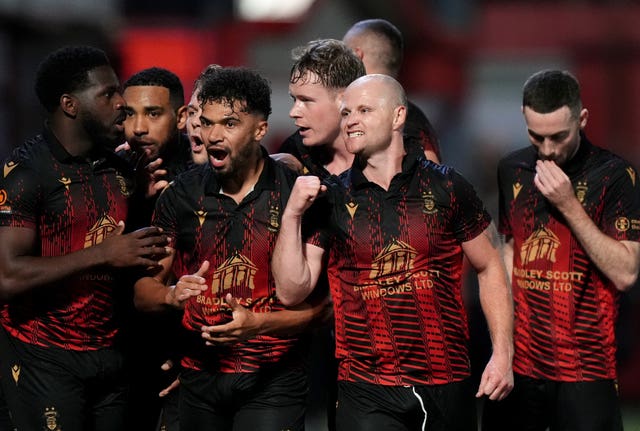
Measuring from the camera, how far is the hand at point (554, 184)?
239 inches

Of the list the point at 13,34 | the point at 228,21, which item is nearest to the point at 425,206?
the point at 13,34

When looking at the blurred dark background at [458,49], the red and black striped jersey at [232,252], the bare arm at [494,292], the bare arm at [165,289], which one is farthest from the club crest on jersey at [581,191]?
the blurred dark background at [458,49]

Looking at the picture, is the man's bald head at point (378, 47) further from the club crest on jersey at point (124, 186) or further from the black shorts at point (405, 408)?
the black shorts at point (405, 408)

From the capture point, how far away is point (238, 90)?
5.74 metres

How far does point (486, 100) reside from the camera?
63.7ft

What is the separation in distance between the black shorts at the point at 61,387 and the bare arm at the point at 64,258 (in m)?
0.39

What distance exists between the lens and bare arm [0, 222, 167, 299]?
224 inches

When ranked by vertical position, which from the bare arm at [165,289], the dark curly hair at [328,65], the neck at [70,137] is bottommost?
the bare arm at [165,289]

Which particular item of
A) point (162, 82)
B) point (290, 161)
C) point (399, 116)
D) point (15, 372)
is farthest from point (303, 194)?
point (15, 372)

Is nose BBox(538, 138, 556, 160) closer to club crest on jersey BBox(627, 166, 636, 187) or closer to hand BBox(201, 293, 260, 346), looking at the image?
club crest on jersey BBox(627, 166, 636, 187)

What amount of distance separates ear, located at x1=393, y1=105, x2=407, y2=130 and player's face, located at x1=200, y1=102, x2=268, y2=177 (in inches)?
28.1

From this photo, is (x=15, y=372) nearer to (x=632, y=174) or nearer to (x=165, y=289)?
(x=165, y=289)

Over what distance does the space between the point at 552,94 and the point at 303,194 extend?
1758mm

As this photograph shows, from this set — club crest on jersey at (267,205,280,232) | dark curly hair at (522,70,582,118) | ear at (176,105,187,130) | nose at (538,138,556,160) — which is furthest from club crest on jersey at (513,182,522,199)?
ear at (176,105,187,130)
